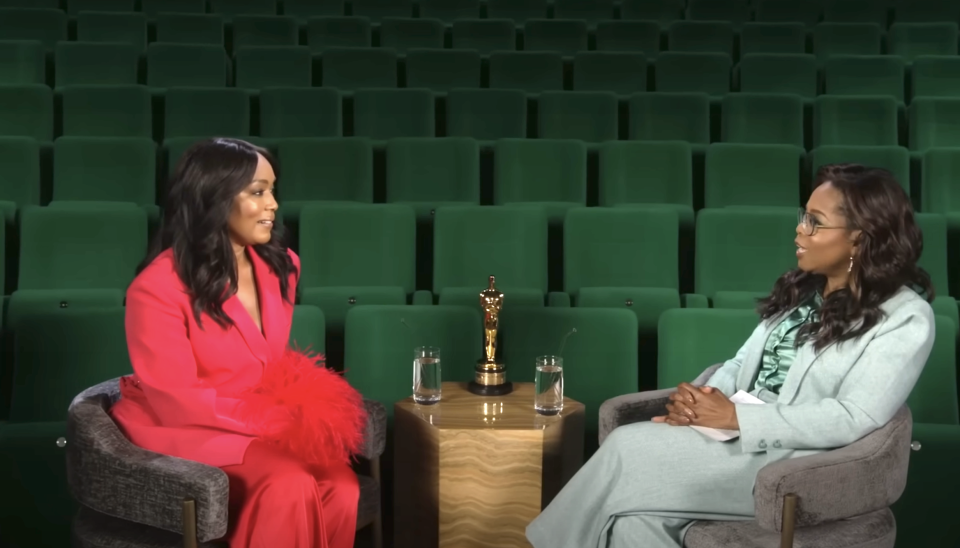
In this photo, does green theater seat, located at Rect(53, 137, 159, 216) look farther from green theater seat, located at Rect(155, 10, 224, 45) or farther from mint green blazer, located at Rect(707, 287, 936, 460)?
mint green blazer, located at Rect(707, 287, 936, 460)

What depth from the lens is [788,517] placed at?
80cm

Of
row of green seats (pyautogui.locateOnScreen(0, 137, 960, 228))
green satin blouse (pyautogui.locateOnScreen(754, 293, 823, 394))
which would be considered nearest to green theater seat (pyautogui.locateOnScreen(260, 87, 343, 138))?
row of green seats (pyautogui.locateOnScreen(0, 137, 960, 228))

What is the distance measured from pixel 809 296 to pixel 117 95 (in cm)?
137

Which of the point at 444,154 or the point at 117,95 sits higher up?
the point at 117,95

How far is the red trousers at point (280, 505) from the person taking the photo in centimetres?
85

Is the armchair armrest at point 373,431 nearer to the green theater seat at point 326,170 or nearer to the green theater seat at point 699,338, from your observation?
the green theater seat at point 699,338

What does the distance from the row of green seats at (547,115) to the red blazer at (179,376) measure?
1.04m

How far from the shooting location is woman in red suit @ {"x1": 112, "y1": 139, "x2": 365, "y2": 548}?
0.86 metres

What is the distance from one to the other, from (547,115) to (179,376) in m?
1.23

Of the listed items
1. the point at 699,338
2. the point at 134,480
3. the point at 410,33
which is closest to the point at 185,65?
the point at 410,33

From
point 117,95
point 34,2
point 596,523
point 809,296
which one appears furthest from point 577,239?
point 34,2

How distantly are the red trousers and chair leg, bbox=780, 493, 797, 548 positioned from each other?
0.37 m

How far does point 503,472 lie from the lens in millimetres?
1014

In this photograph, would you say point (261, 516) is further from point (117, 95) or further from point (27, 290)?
point (117, 95)
